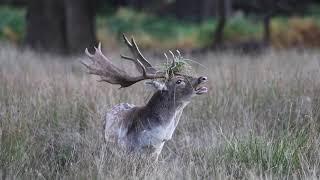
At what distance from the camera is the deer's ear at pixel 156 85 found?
643 centimetres

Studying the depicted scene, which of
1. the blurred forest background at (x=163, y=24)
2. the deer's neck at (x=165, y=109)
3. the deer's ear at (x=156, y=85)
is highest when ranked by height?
the deer's ear at (x=156, y=85)

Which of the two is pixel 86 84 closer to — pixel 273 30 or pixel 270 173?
pixel 270 173

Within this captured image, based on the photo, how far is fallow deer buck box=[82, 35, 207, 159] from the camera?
21.1 feet

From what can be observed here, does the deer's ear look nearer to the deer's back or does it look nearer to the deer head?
the deer head

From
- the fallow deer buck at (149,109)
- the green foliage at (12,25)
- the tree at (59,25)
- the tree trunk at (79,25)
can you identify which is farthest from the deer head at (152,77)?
the green foliage at (12,25)

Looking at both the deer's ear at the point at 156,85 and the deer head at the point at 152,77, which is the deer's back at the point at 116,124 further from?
the deer's ear at the point at 156,85

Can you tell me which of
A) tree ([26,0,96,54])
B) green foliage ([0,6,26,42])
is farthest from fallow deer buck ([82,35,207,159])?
green foliage ([0,6,26,42])

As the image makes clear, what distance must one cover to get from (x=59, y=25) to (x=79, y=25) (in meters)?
0.69

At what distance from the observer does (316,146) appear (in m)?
6.77

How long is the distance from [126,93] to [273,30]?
1629 cm

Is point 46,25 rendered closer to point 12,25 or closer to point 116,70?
point 12,25

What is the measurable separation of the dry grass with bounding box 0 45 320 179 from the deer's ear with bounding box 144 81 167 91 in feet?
2.02

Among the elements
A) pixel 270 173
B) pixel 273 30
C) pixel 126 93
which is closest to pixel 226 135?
pixel 270 173

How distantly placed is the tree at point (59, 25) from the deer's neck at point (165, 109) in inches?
475
